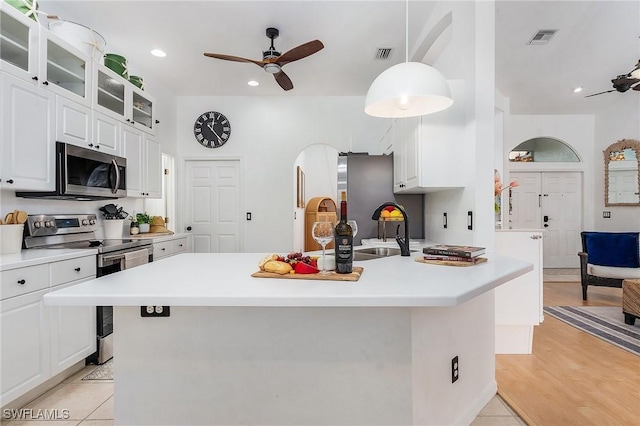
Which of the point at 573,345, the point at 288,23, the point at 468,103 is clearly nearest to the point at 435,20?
the point at 468,103

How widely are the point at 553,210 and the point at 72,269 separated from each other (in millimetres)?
7443

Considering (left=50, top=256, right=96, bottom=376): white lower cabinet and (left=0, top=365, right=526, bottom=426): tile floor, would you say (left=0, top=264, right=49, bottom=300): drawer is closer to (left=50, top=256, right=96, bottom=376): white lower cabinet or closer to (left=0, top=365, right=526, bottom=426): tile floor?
(left=50, top=256, right=96, bottom=376): white lower cabinet

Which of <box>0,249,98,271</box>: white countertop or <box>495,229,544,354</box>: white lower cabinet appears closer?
<box>0,249,98,271</box>: white countertop

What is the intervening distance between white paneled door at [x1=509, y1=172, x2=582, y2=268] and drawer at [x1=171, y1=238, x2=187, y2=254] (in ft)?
18.9

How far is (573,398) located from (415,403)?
1.44m

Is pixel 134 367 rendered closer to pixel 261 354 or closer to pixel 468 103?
pixel 261 354

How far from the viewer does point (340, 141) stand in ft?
16.4

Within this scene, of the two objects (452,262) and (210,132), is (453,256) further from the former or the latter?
(210,132)

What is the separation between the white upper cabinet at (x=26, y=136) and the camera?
2.10 meters

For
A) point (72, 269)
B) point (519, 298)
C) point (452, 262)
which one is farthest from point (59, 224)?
point (519, 298)

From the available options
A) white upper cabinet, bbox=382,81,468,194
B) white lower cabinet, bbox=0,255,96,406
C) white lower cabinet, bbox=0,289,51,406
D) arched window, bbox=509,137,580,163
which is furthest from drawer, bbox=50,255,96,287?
arched window, bbox=509,137,580,163

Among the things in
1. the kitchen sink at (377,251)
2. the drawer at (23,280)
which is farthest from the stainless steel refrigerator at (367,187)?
the drawer at (23,280)

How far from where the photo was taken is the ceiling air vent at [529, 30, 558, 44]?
357cm

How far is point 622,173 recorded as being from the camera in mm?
5754
